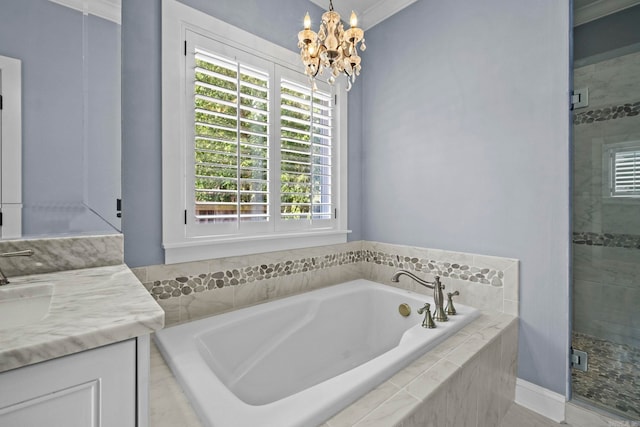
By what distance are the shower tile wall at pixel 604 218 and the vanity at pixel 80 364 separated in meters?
1.98

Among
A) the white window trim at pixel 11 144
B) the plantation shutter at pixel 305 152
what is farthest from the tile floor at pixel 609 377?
the white window trim at pixel 11 144

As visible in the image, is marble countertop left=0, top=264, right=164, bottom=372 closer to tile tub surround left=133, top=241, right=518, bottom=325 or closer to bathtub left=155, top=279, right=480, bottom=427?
bathtub left=155, top=279, right=480, bottom=427

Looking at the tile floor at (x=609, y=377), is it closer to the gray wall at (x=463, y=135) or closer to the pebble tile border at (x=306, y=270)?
the gray wall at (x=463, y=135)

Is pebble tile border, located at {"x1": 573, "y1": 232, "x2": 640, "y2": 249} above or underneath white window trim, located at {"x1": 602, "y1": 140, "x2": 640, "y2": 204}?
underneath

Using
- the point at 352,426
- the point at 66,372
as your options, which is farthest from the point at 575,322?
the point at 66,372

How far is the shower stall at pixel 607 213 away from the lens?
141 centimetres

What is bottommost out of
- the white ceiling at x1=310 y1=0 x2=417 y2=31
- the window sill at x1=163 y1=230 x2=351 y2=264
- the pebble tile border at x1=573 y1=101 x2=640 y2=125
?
the window sill at x1=163 y1=230 x2=351 y2=264

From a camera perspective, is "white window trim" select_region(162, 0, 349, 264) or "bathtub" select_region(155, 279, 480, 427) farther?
"white window trim" select_region(162, 0, 349, 264)

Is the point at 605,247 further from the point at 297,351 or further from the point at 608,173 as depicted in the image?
the point at 297,351

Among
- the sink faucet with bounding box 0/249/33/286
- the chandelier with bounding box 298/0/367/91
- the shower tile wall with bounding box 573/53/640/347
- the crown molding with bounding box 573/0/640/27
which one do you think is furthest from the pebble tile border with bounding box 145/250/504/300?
the crown molding with bounding box 573/0/640/27

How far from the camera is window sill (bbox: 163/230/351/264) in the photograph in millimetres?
1550

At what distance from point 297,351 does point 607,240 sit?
69.8 inches

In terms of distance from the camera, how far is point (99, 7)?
1.25 meters

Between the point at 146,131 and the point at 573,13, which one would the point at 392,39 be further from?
the point at 146,131
